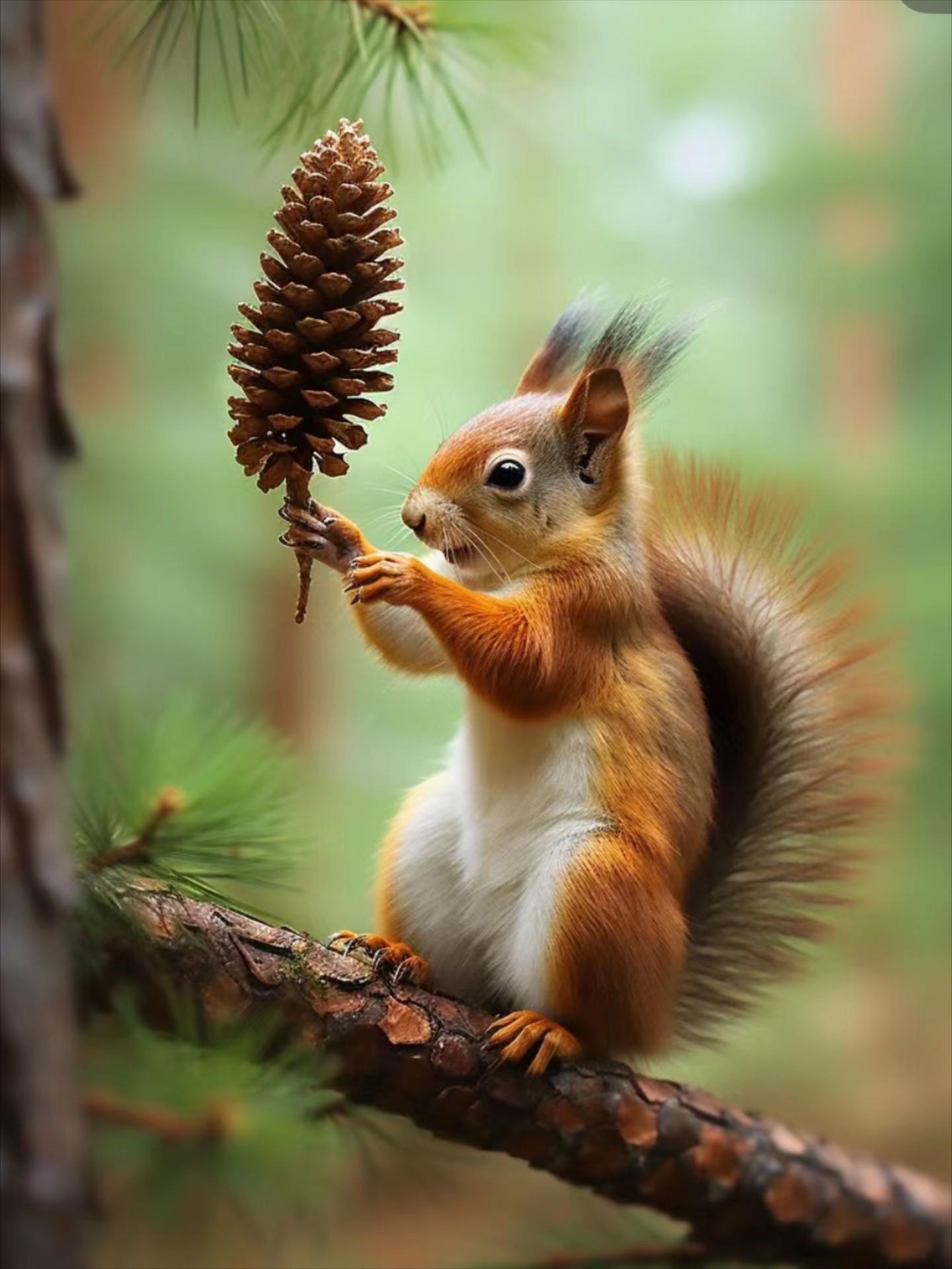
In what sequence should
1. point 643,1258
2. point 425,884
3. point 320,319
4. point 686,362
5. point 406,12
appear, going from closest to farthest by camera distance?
point 320,319, point 643,1258, point 406,12, point 425,884, point 686,362

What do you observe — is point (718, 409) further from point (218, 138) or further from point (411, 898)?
point (411, 898)

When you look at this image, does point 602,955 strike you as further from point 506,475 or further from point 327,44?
point 327,44

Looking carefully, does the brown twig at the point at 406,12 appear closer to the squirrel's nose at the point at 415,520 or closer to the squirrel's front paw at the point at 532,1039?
the squirrel's nose at the point at 415,520

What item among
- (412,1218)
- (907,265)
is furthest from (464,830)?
(907,265)

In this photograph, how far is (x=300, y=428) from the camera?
0.81 metres

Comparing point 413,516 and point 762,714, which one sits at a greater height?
point 413,516

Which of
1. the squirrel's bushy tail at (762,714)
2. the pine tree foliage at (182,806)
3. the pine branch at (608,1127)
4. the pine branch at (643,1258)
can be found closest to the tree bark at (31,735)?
the pine tree foliage at (182,806)

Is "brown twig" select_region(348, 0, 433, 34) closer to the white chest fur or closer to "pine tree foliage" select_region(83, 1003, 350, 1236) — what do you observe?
the white chest fur

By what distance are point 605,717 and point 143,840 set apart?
36 centimetres

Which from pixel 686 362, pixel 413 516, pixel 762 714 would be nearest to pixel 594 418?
pixel 413 516

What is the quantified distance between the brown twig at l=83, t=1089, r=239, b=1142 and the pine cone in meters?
0.40

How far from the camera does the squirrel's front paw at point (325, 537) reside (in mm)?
928

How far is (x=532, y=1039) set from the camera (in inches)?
36.7

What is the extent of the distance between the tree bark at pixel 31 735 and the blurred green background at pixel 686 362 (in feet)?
3.93
